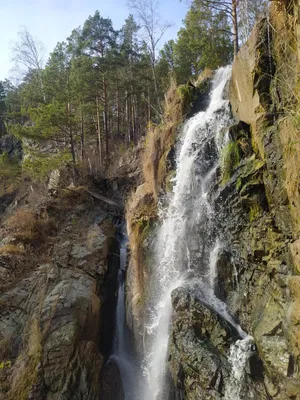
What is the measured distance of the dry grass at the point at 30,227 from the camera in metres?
11.7

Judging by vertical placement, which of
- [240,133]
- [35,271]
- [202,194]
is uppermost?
[240,133]

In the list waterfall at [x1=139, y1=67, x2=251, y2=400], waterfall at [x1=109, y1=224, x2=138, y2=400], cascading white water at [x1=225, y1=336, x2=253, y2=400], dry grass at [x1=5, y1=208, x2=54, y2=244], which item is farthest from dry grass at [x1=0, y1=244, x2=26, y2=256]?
cascading white water at [x1=225, y1=336, x2=253, y2=400]

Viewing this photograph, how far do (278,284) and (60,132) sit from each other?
1378 centimetres

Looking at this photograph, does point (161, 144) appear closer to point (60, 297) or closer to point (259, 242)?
point (259, 242)

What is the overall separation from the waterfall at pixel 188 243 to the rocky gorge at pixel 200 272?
0.07 m

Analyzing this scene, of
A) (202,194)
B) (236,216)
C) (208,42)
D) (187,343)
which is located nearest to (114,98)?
(208,42)

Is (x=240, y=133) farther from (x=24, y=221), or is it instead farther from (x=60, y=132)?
(x=60, y=132)

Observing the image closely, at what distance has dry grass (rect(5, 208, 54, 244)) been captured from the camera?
38.4 ft

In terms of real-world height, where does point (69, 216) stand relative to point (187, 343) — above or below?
above

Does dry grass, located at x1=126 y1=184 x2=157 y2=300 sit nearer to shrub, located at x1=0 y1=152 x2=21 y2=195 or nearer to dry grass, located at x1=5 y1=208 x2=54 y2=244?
dry grass, located at x1=5 y1=208 x2=54 y2=244

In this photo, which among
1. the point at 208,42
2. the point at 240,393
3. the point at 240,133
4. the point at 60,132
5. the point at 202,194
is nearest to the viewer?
the point at 240,393

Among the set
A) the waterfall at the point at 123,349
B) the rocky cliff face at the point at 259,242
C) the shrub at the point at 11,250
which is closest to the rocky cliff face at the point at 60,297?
the shrub at the point at 11,250

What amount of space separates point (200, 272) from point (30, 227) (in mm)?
7222

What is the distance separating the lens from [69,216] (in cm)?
1327
